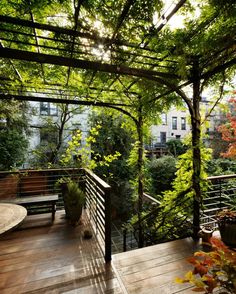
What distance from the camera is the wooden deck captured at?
70.2 inches

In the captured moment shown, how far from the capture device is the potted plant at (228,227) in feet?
8.05

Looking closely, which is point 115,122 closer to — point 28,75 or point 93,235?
point 28,75

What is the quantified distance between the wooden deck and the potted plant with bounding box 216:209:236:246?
18.8 inches

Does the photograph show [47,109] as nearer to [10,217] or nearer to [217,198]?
[10,217]

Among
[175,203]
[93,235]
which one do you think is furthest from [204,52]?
[93,235]

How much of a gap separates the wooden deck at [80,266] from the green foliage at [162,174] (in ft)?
20.2

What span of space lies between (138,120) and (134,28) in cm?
257

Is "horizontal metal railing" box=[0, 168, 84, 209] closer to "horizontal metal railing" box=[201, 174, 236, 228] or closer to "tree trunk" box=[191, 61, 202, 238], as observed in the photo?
"tree trunk" box=[191, 61, 202, 238]

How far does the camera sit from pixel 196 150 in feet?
9.03

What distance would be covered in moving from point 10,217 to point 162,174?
25.4 feet

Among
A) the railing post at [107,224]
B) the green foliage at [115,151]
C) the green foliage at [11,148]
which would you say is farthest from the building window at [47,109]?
the railing post at [107,224]

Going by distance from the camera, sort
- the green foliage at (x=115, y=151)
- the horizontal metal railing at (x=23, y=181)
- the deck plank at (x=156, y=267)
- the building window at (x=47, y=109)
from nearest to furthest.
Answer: the deck plank at (x=156, y=267) < the horizontal metal railing at (x=23, y=181) < the green foliage at (x=115, y=151) < the building window at (x=47, y=109)

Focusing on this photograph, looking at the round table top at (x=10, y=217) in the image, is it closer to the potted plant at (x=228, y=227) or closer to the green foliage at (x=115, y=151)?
the potted plant at (x=228, y=227)

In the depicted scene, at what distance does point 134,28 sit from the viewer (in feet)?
6.62
